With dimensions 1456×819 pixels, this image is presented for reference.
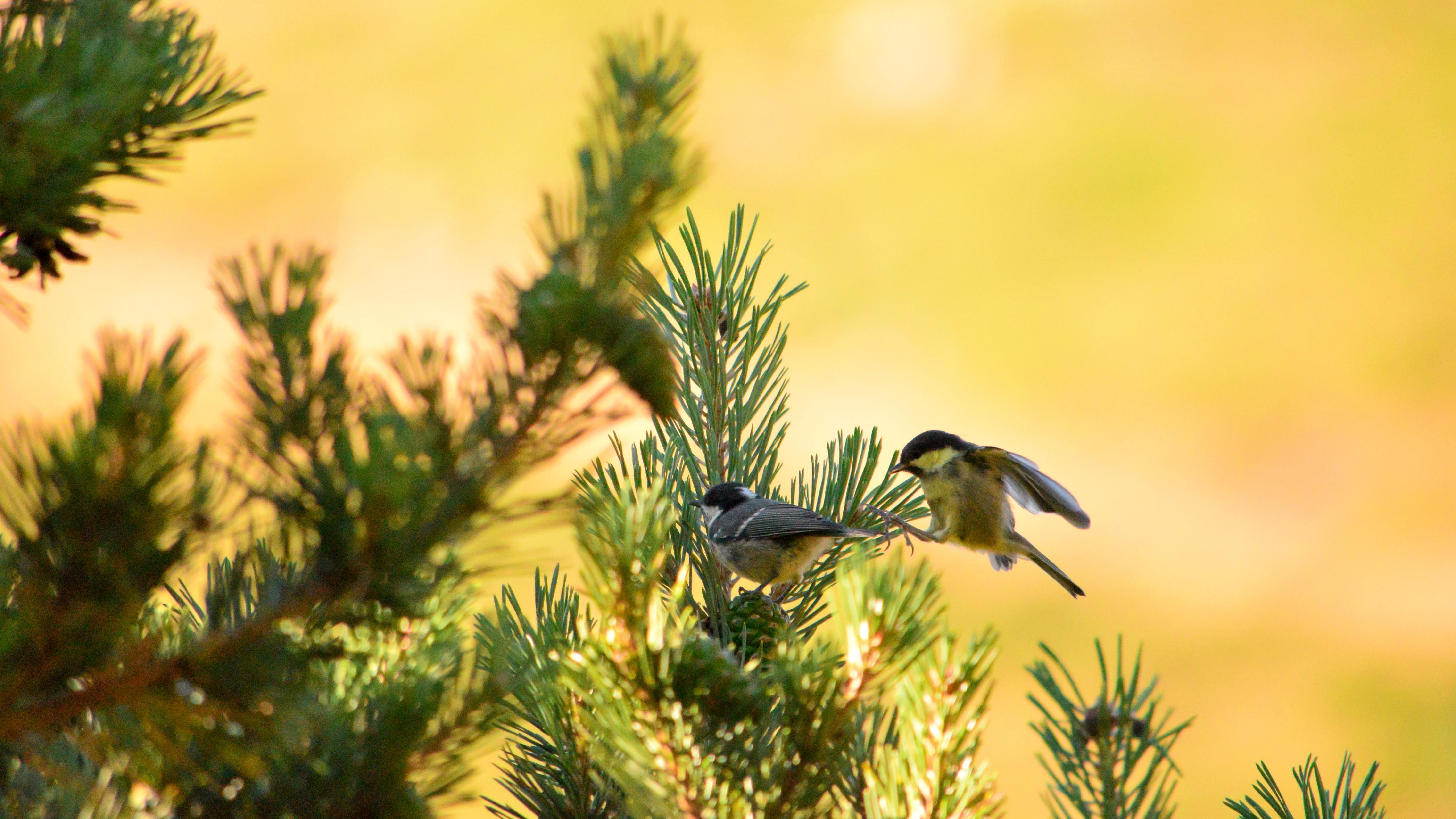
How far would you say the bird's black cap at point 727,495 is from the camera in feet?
A: 2.59

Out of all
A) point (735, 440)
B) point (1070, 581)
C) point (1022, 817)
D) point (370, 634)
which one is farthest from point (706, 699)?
point (1022, 817)

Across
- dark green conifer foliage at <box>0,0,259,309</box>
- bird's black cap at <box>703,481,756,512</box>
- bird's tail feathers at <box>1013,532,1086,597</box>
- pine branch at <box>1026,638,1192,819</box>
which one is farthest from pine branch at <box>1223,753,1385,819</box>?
bird's tail feathers at <box>1013,532,1086,597</box>

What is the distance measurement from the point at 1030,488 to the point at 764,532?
25.0 inches

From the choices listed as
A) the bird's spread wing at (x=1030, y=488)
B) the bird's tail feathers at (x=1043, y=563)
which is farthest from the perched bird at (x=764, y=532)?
the bird's tail feathers at (x=1043, y=563)

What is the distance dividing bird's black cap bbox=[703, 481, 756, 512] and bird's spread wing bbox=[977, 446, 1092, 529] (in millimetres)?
517

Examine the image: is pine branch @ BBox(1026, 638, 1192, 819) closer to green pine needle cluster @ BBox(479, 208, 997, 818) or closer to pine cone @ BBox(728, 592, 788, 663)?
green pine needle cluster @ BBox(479, 208, 997, 818)

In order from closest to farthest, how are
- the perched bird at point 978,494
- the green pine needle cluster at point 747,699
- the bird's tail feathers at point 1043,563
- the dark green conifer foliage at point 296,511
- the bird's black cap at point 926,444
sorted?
1. the dark green conifer foliage at point 296,511
2. the green pine needle cluster at point 747,699
3. the bird's black cap at point 926,444
4. the perched bird at point 978,494
5. the bird's tail feathers at point 1043,563

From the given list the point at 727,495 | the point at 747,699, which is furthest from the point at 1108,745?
the point at 727,495

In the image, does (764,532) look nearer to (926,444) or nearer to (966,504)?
(926,444)

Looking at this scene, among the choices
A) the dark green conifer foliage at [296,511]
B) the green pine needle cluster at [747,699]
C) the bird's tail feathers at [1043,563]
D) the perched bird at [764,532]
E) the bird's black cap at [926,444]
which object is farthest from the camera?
the bird's tail feathers at [1043,563]

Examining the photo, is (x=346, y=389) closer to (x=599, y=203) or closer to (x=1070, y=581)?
(x=599, y=203)

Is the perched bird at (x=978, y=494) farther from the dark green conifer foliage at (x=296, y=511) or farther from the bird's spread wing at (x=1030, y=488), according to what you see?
the dark green conifer foliage at (x=296, y=511)

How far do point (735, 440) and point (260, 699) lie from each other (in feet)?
1.57

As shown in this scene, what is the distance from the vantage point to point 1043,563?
1.47m
